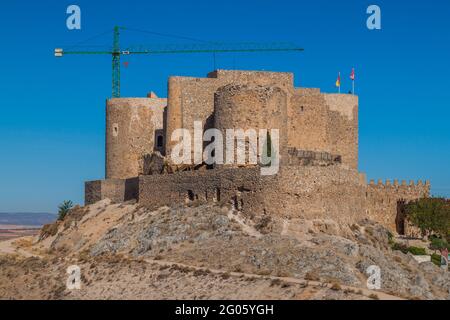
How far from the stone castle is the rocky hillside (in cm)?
114

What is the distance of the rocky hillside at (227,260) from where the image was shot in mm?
38531

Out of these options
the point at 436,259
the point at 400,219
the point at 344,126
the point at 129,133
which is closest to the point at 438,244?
the point at 436,259

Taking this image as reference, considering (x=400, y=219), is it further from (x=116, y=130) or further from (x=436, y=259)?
(x=116, y=130)

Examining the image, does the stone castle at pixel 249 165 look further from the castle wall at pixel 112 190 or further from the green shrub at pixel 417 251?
the green shrub at pixel 417 251

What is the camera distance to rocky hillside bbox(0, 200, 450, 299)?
1517 inches

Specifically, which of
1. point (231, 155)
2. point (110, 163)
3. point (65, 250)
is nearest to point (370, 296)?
point (231, 155)

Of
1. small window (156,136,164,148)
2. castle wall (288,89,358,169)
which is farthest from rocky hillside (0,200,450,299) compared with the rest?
castle wall (288,89,358,169)

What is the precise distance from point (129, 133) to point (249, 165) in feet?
42.1

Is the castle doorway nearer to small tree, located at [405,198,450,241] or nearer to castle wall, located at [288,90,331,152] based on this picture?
small tree, located at [405,198,450,241]

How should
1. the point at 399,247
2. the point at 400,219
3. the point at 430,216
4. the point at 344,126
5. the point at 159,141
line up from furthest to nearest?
the point at 344,126
the point at 159,141
the point at 400,219
the point at 430,216
the point at 399,247

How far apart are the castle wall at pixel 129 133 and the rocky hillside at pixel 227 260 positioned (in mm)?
7833

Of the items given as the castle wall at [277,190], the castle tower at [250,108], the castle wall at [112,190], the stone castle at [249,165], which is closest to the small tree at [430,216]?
the stone castle at [249,165]

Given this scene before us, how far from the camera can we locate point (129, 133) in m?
61.5
